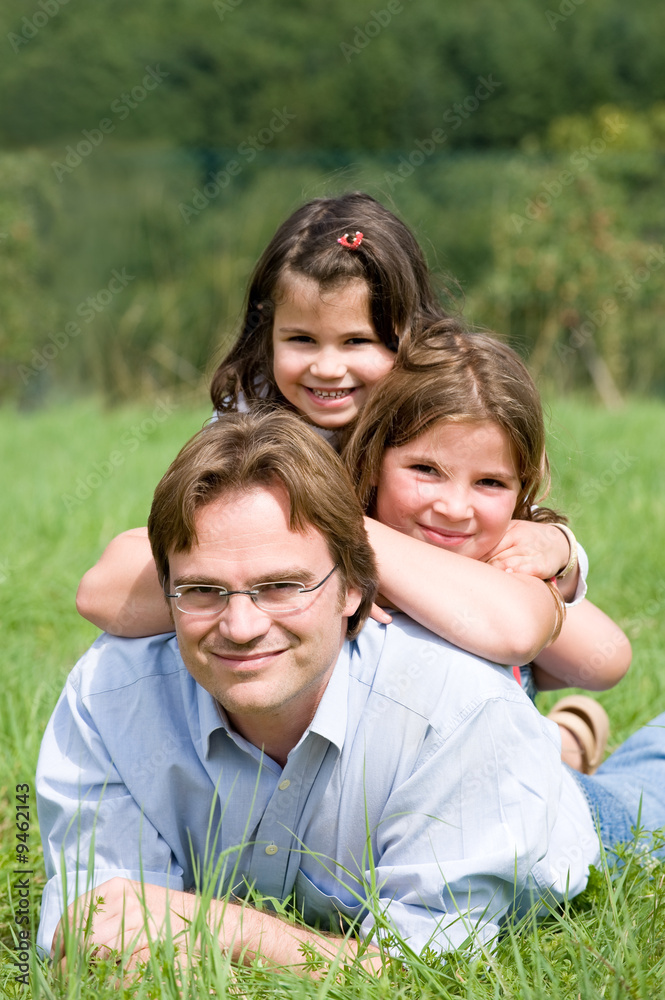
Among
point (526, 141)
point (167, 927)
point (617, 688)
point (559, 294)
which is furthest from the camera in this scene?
point (526, 141)

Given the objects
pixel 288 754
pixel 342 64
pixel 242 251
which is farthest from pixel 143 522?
pixel 342 64

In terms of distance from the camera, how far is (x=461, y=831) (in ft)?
7.20

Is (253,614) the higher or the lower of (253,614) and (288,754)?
the higher

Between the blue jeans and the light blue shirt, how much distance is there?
1.20 feet

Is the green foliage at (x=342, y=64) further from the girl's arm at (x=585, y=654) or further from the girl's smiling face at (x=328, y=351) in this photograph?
the girl's arm at (x=585, y=654)

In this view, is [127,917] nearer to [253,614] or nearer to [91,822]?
[91,822]

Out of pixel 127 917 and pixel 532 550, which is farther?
pixel 532 550

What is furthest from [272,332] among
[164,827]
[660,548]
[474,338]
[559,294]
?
[559,294]

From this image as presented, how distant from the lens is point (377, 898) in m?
2.14

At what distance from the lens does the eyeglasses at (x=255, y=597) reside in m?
2.17

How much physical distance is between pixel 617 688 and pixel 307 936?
2.16 meters

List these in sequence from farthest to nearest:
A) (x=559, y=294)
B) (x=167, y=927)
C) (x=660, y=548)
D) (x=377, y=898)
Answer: (x=559, y=294)
(x=660, y=548)
(x=377, y=898)
(x=167, y=927)

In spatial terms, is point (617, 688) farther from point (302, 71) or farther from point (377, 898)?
point (302, 71)

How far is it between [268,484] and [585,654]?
132 cm
